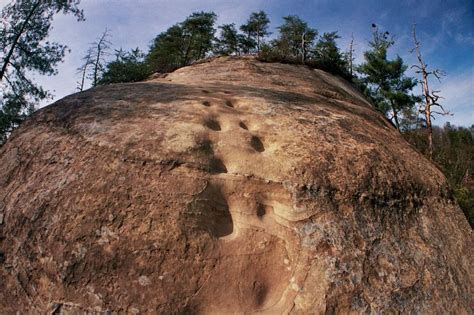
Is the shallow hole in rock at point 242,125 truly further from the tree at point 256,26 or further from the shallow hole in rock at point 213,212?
the tree at point 256,26

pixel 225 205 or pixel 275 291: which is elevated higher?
pixel 225 205

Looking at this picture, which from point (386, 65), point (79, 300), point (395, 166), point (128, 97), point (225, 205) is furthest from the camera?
point (386, 65)

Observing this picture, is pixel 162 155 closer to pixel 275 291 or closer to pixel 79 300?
pixel 79 300

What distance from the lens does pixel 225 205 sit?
3170 millimetres

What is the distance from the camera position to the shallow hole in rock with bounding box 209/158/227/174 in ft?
11.1

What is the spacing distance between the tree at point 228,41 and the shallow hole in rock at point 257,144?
1950 centimetres

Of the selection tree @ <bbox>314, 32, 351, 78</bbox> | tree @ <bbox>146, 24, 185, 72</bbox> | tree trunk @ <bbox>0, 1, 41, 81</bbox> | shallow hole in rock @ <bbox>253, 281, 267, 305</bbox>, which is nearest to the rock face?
shallow hole in rock @ <bbox>253, 281, 267, 305</bbox>

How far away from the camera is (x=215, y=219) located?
3.05 m

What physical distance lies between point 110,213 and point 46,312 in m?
0.85

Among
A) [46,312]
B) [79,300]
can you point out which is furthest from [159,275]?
[46,312]

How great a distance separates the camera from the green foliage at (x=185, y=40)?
20.7 metres

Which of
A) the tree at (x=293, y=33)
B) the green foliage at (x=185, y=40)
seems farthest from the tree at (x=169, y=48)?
the tree at (x=293, y=33)

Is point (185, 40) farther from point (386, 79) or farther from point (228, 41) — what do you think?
point (386, 79)

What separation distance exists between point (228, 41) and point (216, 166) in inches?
832
